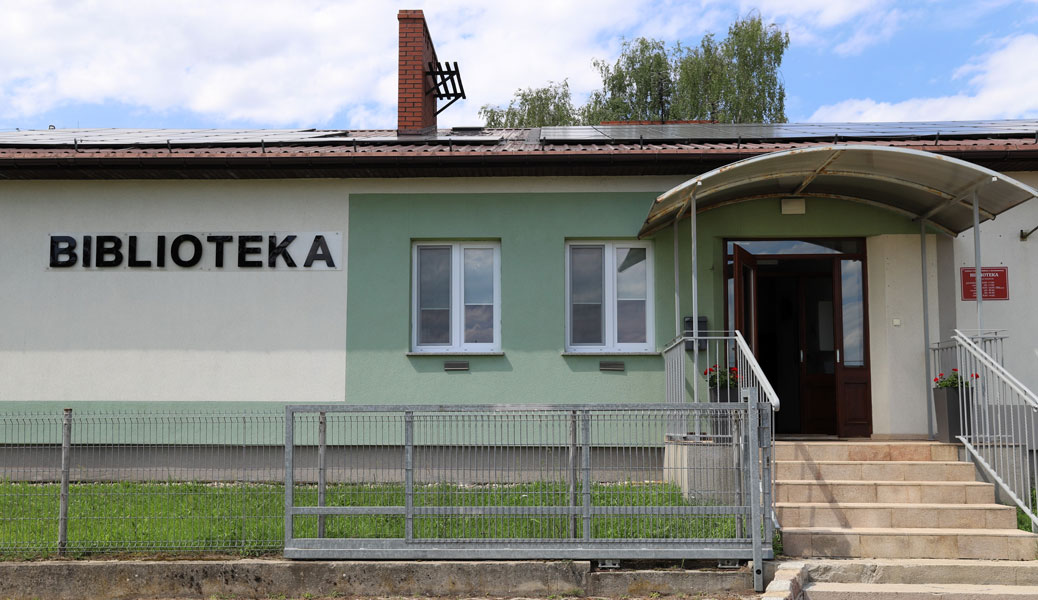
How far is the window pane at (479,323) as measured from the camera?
11.6 metres

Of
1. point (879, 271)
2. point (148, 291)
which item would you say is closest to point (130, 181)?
point (148, 291)

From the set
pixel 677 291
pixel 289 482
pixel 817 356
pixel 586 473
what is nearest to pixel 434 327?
pixel 677 291

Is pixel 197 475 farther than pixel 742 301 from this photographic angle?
No

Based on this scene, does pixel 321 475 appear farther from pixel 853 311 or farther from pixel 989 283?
pixel 989 283

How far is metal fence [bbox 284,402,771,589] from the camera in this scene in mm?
7691

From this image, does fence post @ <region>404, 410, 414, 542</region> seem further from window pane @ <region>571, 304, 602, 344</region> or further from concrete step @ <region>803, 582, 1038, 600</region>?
window pane @ <region>571, 304, 602, 344</region>

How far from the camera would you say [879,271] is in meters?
11.3

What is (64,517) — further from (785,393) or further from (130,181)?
(785,393)

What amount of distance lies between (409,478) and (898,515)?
13.9 feet

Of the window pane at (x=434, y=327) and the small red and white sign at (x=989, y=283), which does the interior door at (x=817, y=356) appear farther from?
the window pane at (x=434, y=327)

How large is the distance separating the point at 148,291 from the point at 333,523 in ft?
16.1

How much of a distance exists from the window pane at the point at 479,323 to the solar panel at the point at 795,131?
7.16 ft

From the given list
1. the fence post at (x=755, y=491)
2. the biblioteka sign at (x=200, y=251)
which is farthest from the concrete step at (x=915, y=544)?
the biblioteka sign at (x=200, y=251)

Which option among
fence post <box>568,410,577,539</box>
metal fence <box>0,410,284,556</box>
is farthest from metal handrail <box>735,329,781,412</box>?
metal fence <box>0,410,284,556</box>
